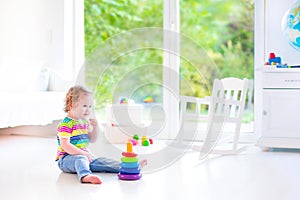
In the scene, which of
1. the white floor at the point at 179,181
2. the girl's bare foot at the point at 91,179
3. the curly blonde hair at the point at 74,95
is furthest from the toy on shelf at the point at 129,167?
the curly blonde hair at the point at 74,95

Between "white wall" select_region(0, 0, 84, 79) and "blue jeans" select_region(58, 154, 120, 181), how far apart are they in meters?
1.74

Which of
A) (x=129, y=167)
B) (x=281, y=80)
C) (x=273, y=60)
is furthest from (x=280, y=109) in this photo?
(x=129, y=167)

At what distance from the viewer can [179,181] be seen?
1789mm

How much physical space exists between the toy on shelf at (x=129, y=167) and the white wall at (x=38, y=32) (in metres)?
1.92

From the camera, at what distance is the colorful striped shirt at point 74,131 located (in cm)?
188

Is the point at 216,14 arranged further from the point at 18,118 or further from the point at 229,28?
the point at 18,118

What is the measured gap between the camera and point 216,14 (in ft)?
15.4

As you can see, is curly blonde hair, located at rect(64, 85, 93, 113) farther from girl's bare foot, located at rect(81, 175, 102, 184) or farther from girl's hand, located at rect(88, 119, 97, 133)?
girl's bare foot, located at rect(81, 175, 102, 184)

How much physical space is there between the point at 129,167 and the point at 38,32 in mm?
2248

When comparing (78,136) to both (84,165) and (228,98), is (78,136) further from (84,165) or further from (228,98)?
(228,98)

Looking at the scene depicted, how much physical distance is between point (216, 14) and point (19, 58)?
245 cm

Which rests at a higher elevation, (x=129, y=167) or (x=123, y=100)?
(x=123, y=100)

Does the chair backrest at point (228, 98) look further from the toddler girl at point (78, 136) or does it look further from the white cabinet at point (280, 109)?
the toddler girl at point (78, 136)

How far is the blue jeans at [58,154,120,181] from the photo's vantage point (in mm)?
1822
